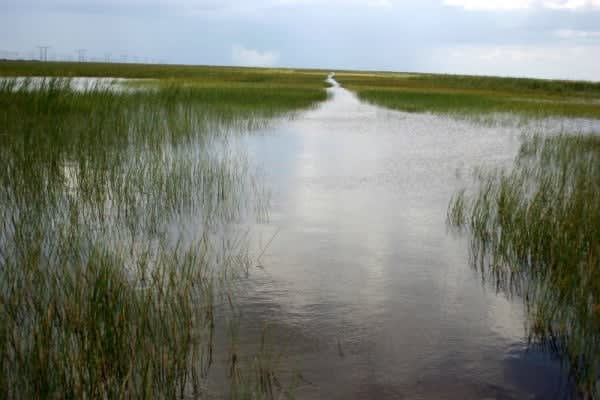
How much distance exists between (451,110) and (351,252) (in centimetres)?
2090

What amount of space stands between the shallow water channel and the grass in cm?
47

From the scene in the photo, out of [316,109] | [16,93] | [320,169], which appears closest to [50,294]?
[320,169]

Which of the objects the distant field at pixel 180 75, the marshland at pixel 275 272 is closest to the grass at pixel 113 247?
the marshland at pixel 275 272

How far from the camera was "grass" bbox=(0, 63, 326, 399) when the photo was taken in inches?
141

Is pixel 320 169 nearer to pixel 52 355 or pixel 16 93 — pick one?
pixel 16 93

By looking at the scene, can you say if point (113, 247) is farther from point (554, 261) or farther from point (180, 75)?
point (180, 75)

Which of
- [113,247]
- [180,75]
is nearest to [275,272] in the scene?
[113,247]

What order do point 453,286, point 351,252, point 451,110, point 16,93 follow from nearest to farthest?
point 453,286 → point 351,252 → point 16,93 → point 451,110

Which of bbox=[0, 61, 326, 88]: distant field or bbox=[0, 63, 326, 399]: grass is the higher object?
bbox=[0, 61, 326, 88]: distant field

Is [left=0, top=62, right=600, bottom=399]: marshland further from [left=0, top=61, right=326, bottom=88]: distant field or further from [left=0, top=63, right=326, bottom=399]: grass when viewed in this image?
[left=0, top=61, right=326, bottom=88]: distant field

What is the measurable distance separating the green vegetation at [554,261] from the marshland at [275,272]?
0.03 meters

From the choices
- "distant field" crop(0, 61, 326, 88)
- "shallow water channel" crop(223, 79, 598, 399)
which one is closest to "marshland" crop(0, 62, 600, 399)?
"shallow water channel" crop(223, 79, 598, 399)

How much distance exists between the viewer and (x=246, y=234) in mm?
7289

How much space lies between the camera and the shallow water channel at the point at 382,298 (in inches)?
157
